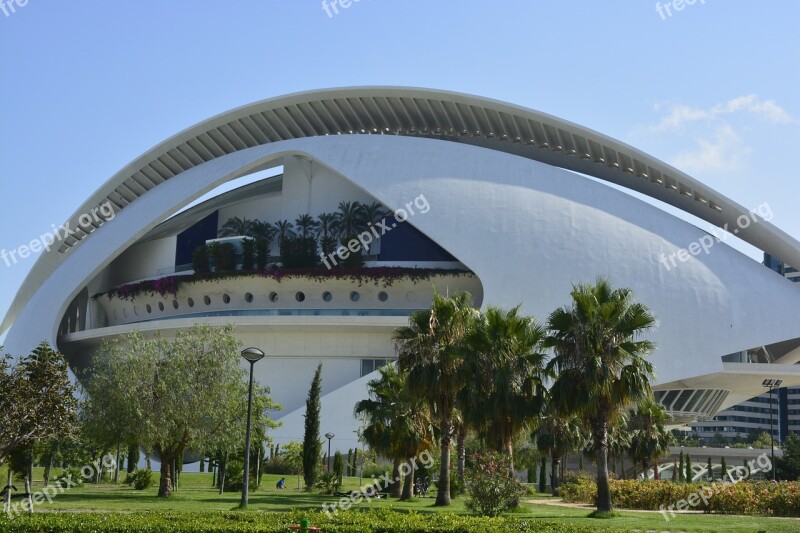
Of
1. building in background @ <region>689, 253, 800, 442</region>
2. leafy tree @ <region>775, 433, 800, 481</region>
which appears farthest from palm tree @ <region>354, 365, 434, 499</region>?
building in background @ <region>689, 253, 800, 442</region>

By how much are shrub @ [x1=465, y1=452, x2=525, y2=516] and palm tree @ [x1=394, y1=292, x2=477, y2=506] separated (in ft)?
9.05

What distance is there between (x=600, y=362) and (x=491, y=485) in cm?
415

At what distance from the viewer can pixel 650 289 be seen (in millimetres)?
39938

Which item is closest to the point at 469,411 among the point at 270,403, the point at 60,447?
the point at 270,403

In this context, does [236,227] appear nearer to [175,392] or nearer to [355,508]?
[175,392]

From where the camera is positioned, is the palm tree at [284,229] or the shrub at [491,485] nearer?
the shrub at [491,485]

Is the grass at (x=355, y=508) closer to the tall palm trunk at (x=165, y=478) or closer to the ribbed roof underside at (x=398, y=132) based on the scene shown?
the tall palm trunk at (x=165, y=478)

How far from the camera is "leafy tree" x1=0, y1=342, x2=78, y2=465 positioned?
20.5 metres

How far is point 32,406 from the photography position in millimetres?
21141

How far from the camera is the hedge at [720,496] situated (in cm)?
2370

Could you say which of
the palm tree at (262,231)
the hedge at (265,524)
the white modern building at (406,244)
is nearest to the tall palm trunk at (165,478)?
the white modern building at (406,244)

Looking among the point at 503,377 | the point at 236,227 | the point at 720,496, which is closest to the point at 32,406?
the point at 503,377

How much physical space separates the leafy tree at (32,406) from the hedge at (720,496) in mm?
15620

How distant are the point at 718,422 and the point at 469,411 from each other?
424 feet
